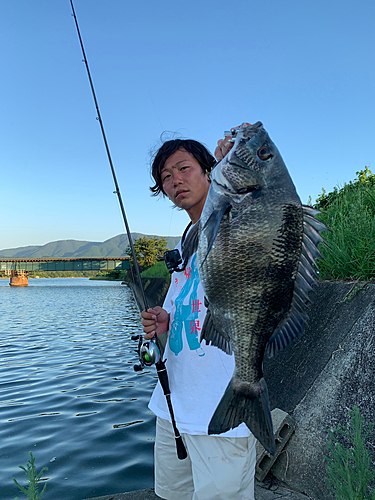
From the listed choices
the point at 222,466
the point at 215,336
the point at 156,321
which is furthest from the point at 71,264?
the point at 215,336

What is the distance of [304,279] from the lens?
174 centimetres

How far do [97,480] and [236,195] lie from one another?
4.72 meters

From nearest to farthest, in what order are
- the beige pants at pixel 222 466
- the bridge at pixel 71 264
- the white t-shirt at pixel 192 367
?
the beige pants at pixel 222 466 < the white t-shirt at pixel 192 367 < the bridge at pixel 71 264

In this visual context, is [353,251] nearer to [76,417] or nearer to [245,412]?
[245,412]

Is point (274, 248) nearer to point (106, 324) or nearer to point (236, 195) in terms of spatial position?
point (236, 195)

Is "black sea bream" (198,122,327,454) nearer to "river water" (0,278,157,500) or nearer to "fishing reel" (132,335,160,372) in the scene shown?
"fishing reel" (132,335,160,372)

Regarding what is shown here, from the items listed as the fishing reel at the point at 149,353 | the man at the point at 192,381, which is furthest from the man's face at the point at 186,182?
the fishing reel at the point at 149,353

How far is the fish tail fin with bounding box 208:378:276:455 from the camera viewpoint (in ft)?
5.65

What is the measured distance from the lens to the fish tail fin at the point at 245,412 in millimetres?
1722

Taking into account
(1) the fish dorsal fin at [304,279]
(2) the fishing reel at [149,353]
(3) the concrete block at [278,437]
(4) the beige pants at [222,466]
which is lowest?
(3) the concrete block at [278,437]

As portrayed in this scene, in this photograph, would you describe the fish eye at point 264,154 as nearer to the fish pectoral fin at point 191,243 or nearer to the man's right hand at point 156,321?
the fish pectoral fin at point 191,243

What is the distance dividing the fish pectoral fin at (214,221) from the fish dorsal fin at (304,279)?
1.21 ft

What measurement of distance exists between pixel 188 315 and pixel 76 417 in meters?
5.70

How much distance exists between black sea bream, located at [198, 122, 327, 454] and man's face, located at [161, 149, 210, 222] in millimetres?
698
